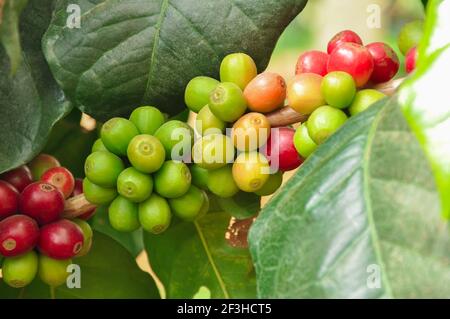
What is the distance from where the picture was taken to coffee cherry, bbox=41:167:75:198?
0.78 meters

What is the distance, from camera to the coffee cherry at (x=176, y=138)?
2.32ft

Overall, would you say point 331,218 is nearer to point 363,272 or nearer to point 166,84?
point 363,272

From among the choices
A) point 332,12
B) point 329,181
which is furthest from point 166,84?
point 332,12

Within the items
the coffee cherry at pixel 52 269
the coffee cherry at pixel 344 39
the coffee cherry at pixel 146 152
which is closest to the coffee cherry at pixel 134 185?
the coffee cherry at pixel 146 152

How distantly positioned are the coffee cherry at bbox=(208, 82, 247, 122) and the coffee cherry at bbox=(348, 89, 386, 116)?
0.10 m

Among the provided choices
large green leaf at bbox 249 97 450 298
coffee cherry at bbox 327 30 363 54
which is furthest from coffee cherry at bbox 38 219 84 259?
coffee cherry at bbox 327 30 363 54

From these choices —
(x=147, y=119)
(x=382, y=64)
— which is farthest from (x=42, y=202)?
(x=382, y=64)

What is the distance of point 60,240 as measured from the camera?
733 millimetres

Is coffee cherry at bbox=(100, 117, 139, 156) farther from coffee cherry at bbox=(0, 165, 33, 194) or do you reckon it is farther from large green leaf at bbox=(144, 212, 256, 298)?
large green leaf at bbox=(144, 212, 256, 298)

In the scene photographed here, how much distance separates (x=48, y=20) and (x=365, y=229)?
1.41 feet

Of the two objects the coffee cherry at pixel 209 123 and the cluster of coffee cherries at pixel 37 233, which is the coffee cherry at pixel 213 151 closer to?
the coffee cherry at pixel 209 123

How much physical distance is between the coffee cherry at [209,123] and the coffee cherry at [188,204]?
2.5 inches

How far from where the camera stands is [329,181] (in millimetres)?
595

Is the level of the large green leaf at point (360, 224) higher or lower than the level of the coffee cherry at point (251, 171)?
higher
